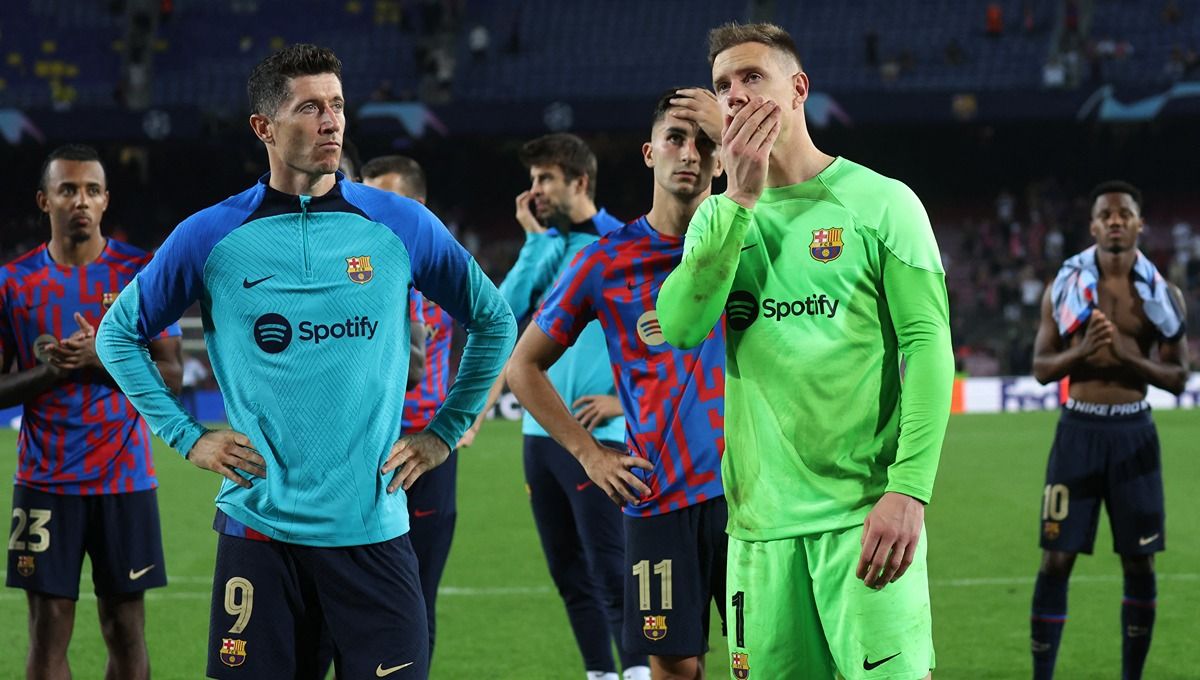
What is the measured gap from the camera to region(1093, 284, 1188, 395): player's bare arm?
20.9ft

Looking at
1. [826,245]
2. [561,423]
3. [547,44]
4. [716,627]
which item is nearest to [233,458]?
[561,423]

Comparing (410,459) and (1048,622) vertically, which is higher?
(410,459)

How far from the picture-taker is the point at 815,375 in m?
3.29

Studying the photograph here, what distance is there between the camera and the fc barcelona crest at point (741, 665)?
3.42 m

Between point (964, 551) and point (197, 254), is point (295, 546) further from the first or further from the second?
point (964, 551)

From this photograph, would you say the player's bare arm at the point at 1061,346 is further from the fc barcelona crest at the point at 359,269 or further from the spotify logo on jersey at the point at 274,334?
the spotify logo on jersey at the point at 274,334

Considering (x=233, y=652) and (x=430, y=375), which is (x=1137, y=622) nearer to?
(x=430, y=375)

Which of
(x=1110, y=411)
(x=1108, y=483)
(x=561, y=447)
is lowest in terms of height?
(x=1108, y=483)

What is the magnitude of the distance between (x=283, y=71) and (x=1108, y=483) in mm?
4367

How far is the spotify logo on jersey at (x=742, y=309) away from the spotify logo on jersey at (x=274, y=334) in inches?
42.2

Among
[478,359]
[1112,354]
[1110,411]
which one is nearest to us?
[478,359]

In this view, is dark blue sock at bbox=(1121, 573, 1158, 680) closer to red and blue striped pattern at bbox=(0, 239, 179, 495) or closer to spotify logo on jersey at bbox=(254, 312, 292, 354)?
red and blue striped pattern at bbox=(0, 239, 179, 495)

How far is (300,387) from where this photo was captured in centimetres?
351

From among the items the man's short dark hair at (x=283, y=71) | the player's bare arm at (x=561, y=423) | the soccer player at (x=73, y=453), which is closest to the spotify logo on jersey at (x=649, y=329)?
the player's bare arm at (x=561, y=423)
